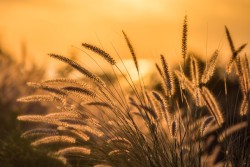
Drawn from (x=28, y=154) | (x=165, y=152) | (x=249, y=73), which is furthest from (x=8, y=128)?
(x=249, y=73)

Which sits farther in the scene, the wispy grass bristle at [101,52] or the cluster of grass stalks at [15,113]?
the cluster of grass stalks at [15,113]

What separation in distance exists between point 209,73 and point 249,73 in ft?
1.14

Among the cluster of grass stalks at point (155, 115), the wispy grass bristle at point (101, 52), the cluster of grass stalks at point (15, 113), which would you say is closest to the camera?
the wispy grass bristle at point (101, 52)

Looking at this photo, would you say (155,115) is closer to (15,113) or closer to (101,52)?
(101,52)

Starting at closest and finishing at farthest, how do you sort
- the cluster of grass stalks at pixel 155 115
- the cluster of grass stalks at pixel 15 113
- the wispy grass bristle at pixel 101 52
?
1. the wispy grass bristle at pixel 101 52
2. the cluster of grass stalks at pixel 155 115
3. the cluster of grass stalks at pixel 15 113

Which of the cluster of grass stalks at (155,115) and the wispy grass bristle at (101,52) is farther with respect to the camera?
the cluster of grass stalks at (155,115)

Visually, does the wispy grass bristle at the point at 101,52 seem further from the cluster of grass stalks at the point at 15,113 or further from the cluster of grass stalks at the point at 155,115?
the cluster of grass stalks at the point at 15,113

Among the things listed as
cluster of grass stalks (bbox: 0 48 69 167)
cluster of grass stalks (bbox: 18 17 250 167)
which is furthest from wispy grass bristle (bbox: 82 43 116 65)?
cluster of grass stalks (bbox: 0 48 69 167)

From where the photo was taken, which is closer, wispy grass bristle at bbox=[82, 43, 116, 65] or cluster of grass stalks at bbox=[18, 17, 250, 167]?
wispy grass bristle at bbox=[82, 43, 116, 65]

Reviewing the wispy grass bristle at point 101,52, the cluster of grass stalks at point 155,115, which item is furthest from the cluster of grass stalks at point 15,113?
the wispy grass bristle at point 101,52

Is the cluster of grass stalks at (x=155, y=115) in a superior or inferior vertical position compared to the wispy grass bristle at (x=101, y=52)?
inferior

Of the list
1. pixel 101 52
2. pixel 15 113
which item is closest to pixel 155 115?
pixel 101 52

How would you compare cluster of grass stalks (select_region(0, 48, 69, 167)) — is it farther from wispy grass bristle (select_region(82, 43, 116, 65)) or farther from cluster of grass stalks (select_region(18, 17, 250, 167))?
wispy grass bristle (select_region(82, 43, 116, 65))

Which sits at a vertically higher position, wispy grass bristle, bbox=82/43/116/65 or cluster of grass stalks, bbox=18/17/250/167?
wispy grass bristle, bbox=82/43/116/65
